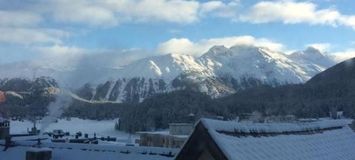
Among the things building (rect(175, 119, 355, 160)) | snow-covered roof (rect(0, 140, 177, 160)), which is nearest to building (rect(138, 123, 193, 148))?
snow-covered roof (rect(0, 140, 177, 160))

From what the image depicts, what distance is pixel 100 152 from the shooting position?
3097 centimetres

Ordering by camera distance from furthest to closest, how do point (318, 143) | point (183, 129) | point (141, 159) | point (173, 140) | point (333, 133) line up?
point (183, 129) → point (173, 140) → point (141, 159) → point (333, 133) → point (318, 143)

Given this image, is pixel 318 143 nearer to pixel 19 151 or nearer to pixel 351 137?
pixel 351 137

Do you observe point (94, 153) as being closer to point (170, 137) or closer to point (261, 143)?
point (261, 143)

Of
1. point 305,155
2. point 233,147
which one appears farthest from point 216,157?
point 305,155

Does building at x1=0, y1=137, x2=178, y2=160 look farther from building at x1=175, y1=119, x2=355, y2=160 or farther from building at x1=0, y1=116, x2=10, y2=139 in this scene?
building at x1=0, y1=116, x2=10, y2=139

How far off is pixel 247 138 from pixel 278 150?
1.44 meters

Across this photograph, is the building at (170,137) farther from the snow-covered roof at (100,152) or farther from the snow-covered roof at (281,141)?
the snow-covered roof at (281,141)

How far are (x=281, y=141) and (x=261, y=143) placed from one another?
1547 millimetres

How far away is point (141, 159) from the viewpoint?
2845cm

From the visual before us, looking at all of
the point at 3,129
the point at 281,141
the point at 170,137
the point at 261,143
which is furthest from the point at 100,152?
the point at 170,137

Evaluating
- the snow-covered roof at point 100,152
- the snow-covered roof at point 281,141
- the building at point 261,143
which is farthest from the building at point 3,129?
the building at point 261,143

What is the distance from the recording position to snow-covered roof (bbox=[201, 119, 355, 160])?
14648mm

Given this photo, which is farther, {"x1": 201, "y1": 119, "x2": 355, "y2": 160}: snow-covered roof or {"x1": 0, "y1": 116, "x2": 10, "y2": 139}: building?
{"x1": 0, "y1": 116, "x2": 10, "y2": 139}: building
